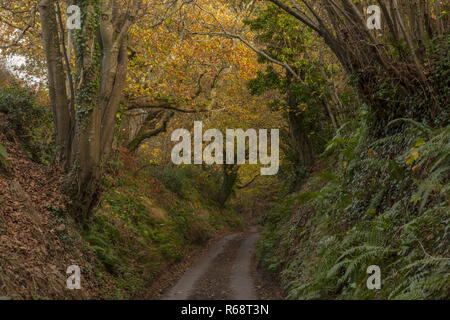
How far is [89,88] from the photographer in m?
11.4

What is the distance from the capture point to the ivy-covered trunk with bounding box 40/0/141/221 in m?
11.4

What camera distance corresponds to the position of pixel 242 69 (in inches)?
782

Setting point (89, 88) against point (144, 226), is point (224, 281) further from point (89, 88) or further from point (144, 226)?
point (89, 88)

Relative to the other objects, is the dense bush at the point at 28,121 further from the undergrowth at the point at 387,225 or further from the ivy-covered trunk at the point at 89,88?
the undergrowth at the point at 387,225

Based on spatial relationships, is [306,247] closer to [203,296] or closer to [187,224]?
[203,296]

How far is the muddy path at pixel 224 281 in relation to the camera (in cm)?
1144

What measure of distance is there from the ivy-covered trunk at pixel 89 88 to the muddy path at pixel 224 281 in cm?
361

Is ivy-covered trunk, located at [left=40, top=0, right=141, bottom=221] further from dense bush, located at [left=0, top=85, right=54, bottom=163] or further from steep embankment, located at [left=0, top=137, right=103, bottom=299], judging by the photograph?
dense bush, located at [left=0, top=85, right=54, bottom=163]

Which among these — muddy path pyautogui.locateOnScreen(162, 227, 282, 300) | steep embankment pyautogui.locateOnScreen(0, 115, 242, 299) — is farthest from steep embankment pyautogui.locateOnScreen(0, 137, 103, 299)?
muddy path pyautogui.locateOnScreen(162, 227, 282, 300)

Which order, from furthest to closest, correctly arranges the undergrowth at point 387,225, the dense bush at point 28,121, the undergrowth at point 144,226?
the dense bush at point 28,121
the undergrowth at point 144,226
the undergrowth at point 387,225

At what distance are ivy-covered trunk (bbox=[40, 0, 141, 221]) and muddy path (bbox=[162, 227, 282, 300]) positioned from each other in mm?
3605

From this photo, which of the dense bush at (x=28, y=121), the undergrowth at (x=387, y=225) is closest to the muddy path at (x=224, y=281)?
the undergrowth at (x=387, y=225)

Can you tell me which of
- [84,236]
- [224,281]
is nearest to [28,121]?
[84,236]
